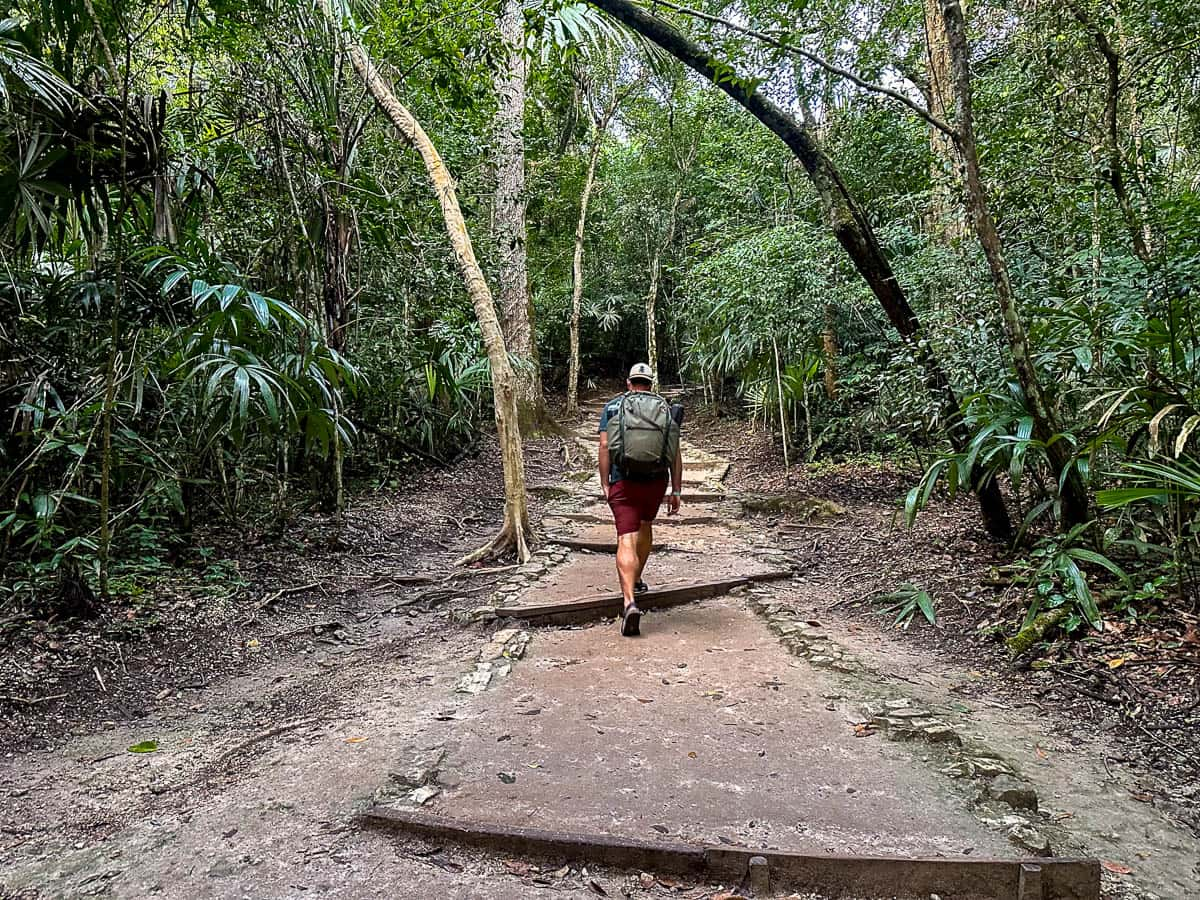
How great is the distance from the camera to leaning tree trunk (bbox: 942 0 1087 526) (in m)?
3.64

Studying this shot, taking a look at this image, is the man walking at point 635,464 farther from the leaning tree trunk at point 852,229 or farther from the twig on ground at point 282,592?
the twig on ground at point 282,592

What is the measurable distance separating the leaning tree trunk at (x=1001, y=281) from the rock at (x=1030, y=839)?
2.09 meters

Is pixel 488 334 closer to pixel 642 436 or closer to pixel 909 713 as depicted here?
pixel 642 436

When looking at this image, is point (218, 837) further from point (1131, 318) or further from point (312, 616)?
point (1131, 318)

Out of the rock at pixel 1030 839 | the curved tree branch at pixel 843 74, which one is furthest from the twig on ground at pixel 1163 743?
the curved tree branch at pixel 843 74

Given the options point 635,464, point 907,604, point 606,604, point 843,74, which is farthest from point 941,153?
point 606,604

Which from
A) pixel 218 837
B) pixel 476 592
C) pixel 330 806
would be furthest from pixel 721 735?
pixel 476 592

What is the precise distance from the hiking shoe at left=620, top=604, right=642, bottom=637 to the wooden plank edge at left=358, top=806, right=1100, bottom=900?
1970mm

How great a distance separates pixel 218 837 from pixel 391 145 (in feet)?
22.1

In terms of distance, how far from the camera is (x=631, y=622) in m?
4.04

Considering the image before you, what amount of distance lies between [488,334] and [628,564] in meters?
2.47

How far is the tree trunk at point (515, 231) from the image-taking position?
9711 millimetres

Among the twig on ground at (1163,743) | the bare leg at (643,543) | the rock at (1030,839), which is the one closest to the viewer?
the rock at (1030,839)

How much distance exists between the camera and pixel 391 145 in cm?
727
